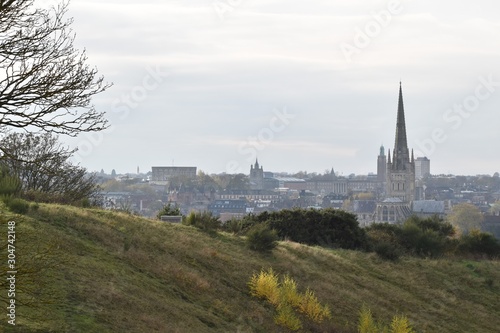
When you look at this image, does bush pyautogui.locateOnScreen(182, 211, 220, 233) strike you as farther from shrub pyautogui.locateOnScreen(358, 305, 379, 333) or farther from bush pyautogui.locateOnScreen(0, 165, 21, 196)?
shrub pyautogui.locateOnScreen(358, 305, 379, 333)

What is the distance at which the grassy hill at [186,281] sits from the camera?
16531 millimetres

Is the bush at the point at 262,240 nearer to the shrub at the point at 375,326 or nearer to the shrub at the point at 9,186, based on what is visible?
the shrub at the point at 375,326

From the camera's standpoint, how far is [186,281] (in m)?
21.5

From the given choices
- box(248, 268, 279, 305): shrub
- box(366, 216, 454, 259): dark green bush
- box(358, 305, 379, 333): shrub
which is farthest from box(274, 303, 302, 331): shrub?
box(366, 216, 454, 259): dark green bush

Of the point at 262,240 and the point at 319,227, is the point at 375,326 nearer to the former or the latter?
the point at 262,240

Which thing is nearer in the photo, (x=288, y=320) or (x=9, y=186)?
(x=288, y=320)

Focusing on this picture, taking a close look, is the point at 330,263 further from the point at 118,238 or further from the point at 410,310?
the point at 118,238

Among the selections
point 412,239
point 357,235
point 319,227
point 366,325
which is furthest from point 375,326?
point 412,239

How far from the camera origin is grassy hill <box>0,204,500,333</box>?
54.2ft

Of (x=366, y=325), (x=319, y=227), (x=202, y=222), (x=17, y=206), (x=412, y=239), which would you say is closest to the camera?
(x=366, y=325)

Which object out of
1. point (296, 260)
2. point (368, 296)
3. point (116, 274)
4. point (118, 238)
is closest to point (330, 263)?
point (296, 260)

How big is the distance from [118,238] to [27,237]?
477 cm

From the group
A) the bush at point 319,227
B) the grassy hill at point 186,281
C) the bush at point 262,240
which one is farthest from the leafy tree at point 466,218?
the bush at point 262,240

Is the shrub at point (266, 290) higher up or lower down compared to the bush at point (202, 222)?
lower down
